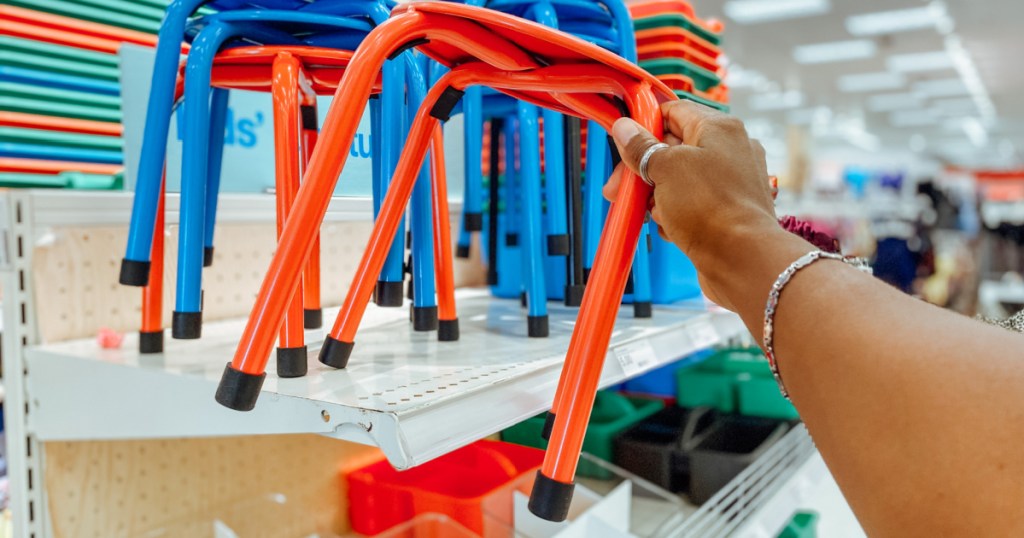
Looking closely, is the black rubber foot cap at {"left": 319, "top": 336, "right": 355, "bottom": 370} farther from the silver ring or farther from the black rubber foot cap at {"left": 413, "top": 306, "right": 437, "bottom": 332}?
the silver ring

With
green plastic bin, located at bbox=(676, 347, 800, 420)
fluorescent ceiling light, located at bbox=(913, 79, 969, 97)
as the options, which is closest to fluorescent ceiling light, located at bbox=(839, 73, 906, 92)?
fluorescent ceiling light, located at bbox=(913, 79, 969, 97)

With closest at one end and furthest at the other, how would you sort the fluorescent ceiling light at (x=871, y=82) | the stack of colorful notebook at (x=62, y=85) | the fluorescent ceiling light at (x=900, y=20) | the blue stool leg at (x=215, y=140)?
the blue stool leg at (x=215, y=140) → the stack of colorful notebook at (x=62, y=85) → the fluorescent ceiling light at (x=900, y=20) → the fluorescent ceiling light at (x=871, y=82)

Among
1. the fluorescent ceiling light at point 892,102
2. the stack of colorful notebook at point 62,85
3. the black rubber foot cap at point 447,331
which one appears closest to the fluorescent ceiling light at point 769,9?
the fluorescent ceiling light at point 892,102

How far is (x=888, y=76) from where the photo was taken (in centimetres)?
1020

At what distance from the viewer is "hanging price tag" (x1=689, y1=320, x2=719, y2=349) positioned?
1.26m

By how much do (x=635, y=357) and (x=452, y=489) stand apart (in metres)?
0.36

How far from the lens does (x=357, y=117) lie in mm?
653

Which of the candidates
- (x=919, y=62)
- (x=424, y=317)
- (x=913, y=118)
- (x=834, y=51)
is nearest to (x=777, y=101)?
(x=919, y=62)

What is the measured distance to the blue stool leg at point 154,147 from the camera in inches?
33.6

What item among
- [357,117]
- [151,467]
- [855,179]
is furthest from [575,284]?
[855,179]

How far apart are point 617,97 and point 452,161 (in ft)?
1.98

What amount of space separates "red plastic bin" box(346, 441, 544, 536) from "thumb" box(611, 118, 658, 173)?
15.1 inches

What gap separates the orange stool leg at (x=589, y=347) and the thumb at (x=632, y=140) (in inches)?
0.8

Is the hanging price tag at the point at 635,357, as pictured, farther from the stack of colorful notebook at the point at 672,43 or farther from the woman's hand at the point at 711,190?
the stack of colorful notebook at the point at 672,43
